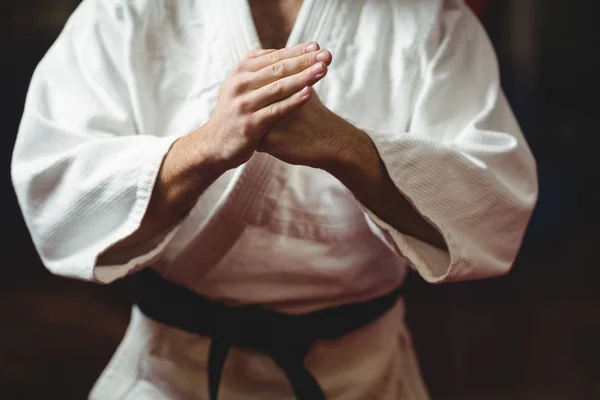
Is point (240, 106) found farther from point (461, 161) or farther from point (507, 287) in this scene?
point (507, 287)

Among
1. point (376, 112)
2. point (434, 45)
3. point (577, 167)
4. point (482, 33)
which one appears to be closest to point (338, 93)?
point (376, 112)

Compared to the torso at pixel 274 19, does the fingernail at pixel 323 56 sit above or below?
above

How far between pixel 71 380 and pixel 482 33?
54.4 inches

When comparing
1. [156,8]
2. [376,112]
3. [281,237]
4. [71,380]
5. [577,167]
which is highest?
[156,8]

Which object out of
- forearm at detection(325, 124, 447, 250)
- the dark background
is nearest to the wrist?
forearm at detection(325, 124, 447, 250)

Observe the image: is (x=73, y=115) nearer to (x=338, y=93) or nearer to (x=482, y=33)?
(x=338, y=93)

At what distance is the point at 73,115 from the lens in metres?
0.82

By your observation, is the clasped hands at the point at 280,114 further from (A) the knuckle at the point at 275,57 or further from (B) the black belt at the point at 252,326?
(B) the black belt at the point at 252,326

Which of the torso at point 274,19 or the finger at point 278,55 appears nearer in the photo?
the finger at point 278,55

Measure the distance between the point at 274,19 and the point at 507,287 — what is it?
202 centimetres

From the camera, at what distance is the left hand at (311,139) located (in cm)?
70

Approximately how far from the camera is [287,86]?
664 mm

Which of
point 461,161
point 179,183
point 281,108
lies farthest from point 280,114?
point 461,161

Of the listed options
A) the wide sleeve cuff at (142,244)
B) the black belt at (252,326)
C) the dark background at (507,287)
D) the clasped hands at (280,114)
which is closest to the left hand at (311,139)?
the clasped hands at (280,114)
